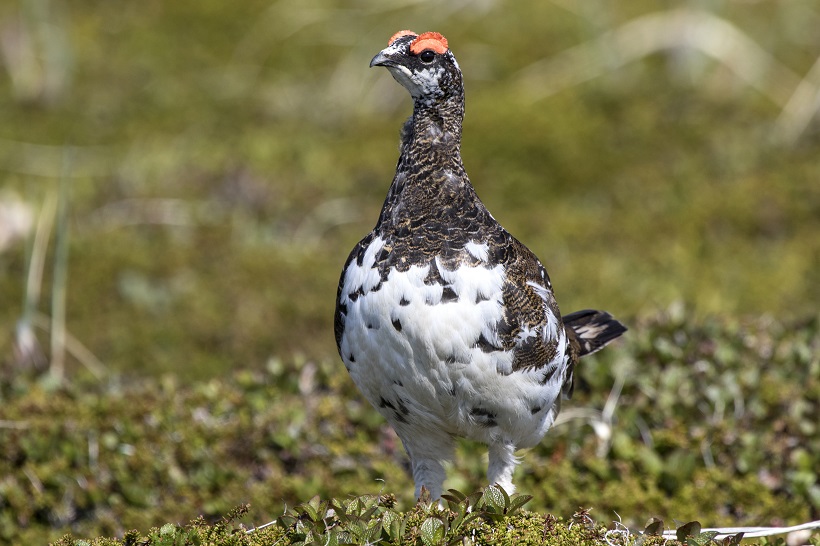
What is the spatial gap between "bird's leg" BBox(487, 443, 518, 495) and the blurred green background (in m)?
1.70

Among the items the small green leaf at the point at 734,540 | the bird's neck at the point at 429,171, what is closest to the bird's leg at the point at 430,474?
the bird's neck at the point at 429,171

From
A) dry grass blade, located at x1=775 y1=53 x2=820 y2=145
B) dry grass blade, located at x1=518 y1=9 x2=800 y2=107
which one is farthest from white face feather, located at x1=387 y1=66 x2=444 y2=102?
dry grass blade, located at x1=518 y1=9 x2=800 y2=107

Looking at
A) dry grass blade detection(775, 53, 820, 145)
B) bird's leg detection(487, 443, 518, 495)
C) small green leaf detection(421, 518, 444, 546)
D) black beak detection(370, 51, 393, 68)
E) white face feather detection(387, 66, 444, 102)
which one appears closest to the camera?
small green leaf detection(421, 518, 444, 546)

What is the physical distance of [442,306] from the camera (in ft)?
14.8

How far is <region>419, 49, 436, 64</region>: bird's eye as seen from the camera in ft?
16.1

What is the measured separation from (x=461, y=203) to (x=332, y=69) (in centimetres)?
1050

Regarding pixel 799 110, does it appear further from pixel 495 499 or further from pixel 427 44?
pixel 495 499

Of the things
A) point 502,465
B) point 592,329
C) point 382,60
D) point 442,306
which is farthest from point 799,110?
point 442,306

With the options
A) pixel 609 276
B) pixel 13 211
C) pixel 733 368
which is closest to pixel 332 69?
pixel 13 211

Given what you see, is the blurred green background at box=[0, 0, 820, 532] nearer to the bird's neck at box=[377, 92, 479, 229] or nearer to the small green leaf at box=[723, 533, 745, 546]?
the bird's neck at box=[377, 92, 479, 229]

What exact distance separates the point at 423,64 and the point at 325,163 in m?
7.63

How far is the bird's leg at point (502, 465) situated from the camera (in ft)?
17.2

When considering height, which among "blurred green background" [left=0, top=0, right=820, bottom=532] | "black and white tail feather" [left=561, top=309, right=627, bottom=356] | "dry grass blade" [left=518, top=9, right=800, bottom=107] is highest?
"dry grass blade" [left=518, top=9, right=800, bottom=107]

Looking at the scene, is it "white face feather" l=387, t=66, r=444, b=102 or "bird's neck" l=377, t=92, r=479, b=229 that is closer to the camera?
"bird's neck" l=377, t=92, r=479, b=229
